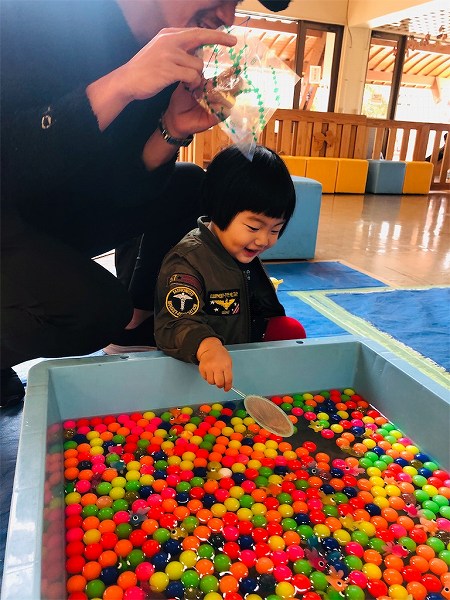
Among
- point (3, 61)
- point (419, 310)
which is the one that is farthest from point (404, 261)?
point (3, 61)

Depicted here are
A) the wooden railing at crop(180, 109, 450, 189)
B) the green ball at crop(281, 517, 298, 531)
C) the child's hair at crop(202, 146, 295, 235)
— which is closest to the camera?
the green ball at crop(281, 517, 298, 531)

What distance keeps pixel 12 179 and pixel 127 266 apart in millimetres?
542

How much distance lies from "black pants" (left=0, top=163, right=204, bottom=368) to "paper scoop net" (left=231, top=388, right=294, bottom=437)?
282mm

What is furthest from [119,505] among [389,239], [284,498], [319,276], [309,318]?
[389,239]

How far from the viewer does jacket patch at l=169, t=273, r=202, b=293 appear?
0.90m

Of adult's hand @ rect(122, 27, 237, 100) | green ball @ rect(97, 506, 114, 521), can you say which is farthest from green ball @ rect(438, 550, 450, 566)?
adult's hand @ rect(122, 27, 237, 100)

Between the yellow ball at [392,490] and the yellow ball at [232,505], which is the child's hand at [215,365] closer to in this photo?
the yellow ball at [232,505]

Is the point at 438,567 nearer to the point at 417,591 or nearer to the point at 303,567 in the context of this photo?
the point at 417,591

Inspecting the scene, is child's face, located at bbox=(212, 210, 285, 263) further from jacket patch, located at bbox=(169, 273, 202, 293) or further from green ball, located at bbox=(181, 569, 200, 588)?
green ball, located at bbox=(181, 569, 200, 588)

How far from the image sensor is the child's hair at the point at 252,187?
880mm

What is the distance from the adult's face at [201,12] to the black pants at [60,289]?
374mm

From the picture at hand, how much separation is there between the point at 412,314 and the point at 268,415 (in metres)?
1.00

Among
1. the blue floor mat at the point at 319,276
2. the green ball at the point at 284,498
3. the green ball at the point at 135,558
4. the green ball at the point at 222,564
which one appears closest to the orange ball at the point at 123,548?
the green ball at the point at 135,558

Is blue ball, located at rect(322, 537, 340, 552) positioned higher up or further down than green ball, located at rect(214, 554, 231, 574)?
further down
